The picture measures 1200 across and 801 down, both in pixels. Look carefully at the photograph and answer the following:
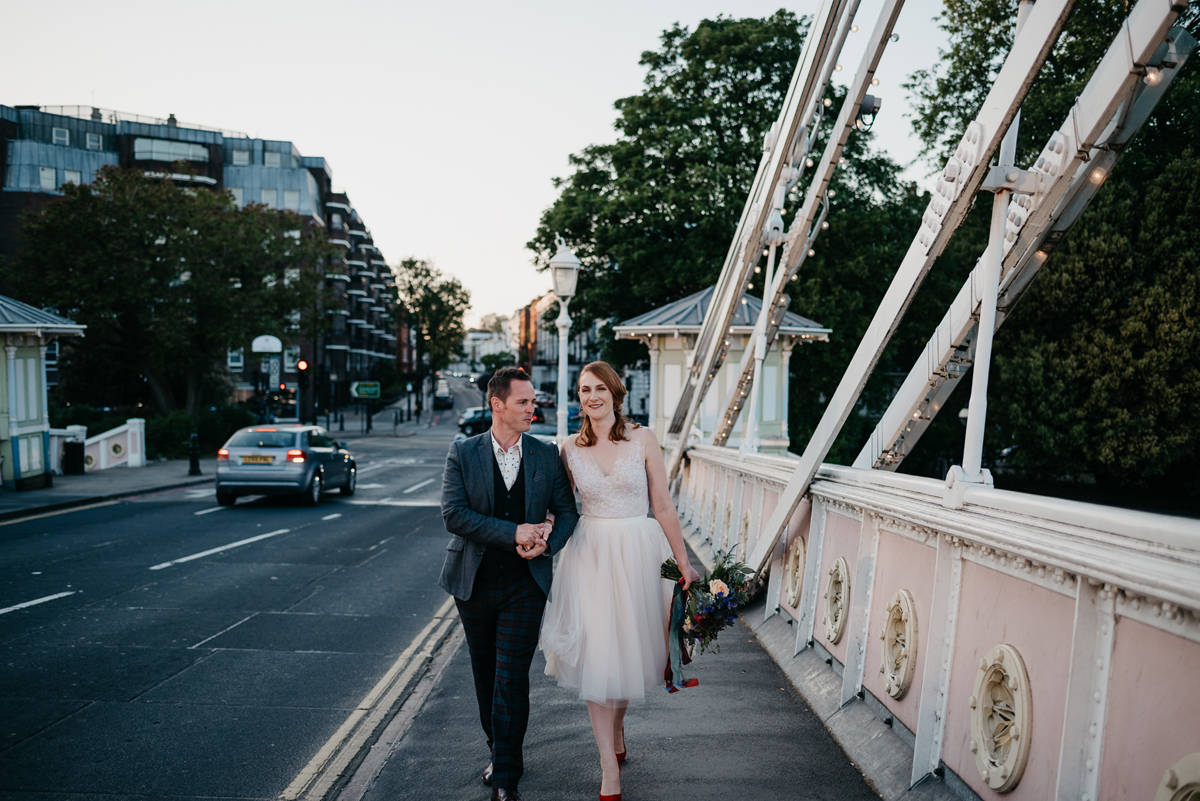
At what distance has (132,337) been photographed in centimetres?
3272

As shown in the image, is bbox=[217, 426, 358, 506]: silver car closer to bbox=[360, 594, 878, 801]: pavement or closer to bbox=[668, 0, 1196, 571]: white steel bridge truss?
bbox=[360, 594, 878, 801]: pavement

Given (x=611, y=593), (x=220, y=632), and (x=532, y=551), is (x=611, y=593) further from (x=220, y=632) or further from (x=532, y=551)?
(x=220, y=632)

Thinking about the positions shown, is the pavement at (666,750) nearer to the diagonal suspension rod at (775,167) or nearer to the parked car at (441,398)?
the diagonal suspension rod at (775,167)

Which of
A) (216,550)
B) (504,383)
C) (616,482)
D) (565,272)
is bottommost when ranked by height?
(216,550)

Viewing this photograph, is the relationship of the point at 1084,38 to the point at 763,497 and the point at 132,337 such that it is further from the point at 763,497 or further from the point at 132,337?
the point at 132,337

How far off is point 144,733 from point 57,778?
0.67m

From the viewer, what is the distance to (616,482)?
13.1ft

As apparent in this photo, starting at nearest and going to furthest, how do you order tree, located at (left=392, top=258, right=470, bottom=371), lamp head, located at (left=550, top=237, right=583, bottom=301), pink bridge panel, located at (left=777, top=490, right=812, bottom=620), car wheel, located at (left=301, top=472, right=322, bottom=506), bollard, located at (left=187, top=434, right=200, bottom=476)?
pink bridge panel, located at (left=777, top=490, right=812, bottom=620)
lamp head, located at (left=550, top=237, right=583, bottom=301)
car wheel, located at (left=301, top=472, right=322, bottom=506)
bollard, located at (left=187, top=434, right=200, bottom=476)
tree, located at (left=392, top=258, right=470, bottom=371)

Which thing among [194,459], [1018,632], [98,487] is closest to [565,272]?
[1018,632]

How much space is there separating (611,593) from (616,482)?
0.51m

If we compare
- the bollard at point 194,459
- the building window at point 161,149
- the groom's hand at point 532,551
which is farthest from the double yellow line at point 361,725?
the building window at point 161,149

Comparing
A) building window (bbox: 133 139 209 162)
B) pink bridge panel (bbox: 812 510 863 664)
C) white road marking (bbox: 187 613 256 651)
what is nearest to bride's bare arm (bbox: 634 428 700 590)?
pink bridge panel (bbox: 812 510 863 664)

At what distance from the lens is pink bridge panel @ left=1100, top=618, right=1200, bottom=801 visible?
205 cm

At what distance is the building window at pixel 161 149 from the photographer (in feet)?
198
